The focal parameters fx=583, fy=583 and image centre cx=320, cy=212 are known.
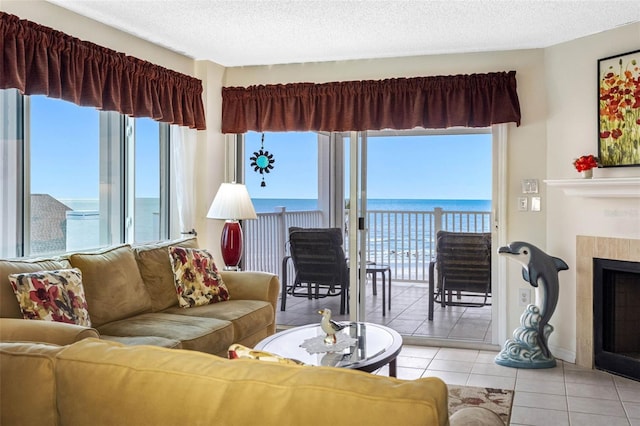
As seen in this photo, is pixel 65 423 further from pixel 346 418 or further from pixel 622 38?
pixel 622 38

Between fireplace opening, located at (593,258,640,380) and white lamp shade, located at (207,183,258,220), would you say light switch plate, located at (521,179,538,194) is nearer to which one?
fireplace opening, located at (593,258,640,380)

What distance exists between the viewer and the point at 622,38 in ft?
13.6

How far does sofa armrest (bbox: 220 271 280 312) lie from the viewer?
4.39 m

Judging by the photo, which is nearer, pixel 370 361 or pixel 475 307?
pixel 370 361

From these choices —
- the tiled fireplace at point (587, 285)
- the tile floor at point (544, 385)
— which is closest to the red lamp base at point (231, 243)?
the tile floor at point (544, 385)

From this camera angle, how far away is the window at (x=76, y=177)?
3535 mm

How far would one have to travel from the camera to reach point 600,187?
159 inches

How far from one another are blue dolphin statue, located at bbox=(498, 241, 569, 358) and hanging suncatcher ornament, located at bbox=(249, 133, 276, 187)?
2424 millimetres

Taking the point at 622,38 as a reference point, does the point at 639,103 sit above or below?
below

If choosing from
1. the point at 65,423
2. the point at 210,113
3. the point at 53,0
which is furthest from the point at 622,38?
the point at 65,423

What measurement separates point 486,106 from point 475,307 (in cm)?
168

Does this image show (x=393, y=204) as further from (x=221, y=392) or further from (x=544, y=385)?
(x=221, y=392)

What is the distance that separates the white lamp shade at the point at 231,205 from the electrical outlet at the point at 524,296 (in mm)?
2285

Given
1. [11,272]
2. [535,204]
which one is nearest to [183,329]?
[11,272]
